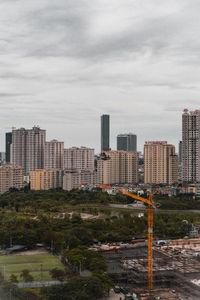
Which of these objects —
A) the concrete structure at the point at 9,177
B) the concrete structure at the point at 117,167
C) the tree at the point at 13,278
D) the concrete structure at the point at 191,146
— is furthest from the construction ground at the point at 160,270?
the concrete structure at the point at 117,167

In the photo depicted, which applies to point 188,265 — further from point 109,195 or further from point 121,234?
point 109,195

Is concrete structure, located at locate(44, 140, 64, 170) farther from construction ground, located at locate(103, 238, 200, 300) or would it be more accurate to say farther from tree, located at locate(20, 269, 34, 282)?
tree, located at locate(20, 269, 34, 282)

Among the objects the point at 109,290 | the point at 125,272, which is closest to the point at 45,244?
the point at 125,272

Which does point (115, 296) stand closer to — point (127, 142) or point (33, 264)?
point (33, 264)

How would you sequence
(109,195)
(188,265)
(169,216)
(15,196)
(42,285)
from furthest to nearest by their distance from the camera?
(109,195) → (15,196) → (169,216) → (188,265) → (42,285)

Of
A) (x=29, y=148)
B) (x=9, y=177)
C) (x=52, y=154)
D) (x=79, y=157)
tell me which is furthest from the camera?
(x=79, y=157)

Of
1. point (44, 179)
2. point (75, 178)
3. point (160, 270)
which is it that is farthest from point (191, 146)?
point (160, 270)
